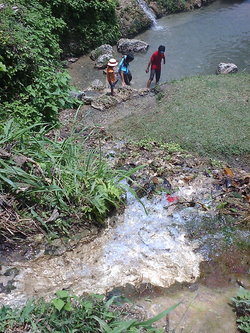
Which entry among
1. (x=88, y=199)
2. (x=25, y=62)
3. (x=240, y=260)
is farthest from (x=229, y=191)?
(x=25, y=62)

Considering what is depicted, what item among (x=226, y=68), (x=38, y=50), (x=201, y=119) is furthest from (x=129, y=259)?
(x=226, y=68)

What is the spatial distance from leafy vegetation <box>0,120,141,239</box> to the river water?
643 cm

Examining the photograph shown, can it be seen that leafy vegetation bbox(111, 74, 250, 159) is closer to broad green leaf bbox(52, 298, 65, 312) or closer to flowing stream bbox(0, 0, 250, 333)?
flowing stream bbox(0, 0, 250, 333)

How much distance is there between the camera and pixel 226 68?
11.4 m

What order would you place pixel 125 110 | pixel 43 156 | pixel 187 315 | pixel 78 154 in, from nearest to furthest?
pixel 187 315
pixel 43 156
pixel 78 154
pixel 125 110

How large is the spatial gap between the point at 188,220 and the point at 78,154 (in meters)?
1.95

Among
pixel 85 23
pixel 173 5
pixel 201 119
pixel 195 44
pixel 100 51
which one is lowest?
pixel 201 119

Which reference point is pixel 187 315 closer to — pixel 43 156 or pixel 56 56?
pixel 43 156

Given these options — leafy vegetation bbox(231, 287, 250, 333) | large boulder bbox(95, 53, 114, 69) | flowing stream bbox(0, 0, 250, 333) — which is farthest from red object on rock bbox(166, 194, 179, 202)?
large boulder bbox(95, 53, 114, 69)

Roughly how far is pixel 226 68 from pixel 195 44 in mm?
2987

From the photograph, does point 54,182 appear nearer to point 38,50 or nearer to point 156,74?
point 38,50

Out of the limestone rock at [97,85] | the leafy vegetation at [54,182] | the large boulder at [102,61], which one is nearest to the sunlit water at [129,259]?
the leafy vegetation at [54,182]

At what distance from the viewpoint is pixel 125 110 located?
932 cm

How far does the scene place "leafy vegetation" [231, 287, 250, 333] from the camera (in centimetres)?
334
